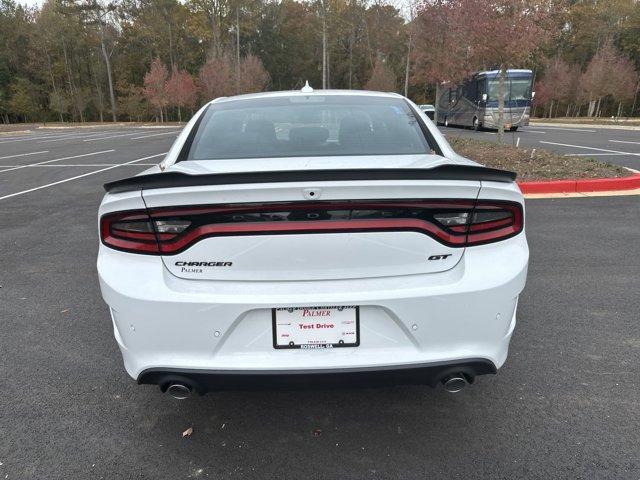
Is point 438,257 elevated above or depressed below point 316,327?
above

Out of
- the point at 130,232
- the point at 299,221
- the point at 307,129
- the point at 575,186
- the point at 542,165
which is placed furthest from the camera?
the point at 542,165

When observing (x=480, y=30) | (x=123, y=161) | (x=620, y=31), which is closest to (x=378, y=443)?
(x=480, y=30)

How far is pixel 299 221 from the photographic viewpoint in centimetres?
194

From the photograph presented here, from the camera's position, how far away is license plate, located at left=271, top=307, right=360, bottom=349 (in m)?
1.98

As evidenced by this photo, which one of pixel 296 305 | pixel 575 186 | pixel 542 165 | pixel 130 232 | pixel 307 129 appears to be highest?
pixel 307 129

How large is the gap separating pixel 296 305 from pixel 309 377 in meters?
0.31

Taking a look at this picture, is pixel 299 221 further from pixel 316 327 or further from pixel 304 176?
pixel 316 327

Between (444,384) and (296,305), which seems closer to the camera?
(296,305)

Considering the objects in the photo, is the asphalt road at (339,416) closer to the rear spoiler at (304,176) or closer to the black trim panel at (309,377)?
the black trim panel at (309,377)

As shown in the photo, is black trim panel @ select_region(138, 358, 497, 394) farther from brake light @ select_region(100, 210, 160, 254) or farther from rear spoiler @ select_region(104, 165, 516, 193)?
rear spoiler @ select_region(104, 165, 516, 193)

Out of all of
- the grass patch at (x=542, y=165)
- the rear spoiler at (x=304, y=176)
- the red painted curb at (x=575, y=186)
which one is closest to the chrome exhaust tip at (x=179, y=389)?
the rear spoiler at (x=304, y=176)

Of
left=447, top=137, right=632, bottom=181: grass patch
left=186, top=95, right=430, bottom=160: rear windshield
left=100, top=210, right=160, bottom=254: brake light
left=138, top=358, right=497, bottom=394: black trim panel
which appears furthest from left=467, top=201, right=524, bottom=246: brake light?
left=447, top=137, right=632, bottom=181: grass patch

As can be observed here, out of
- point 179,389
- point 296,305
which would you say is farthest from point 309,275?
point 179,389

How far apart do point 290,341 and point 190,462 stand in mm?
799
